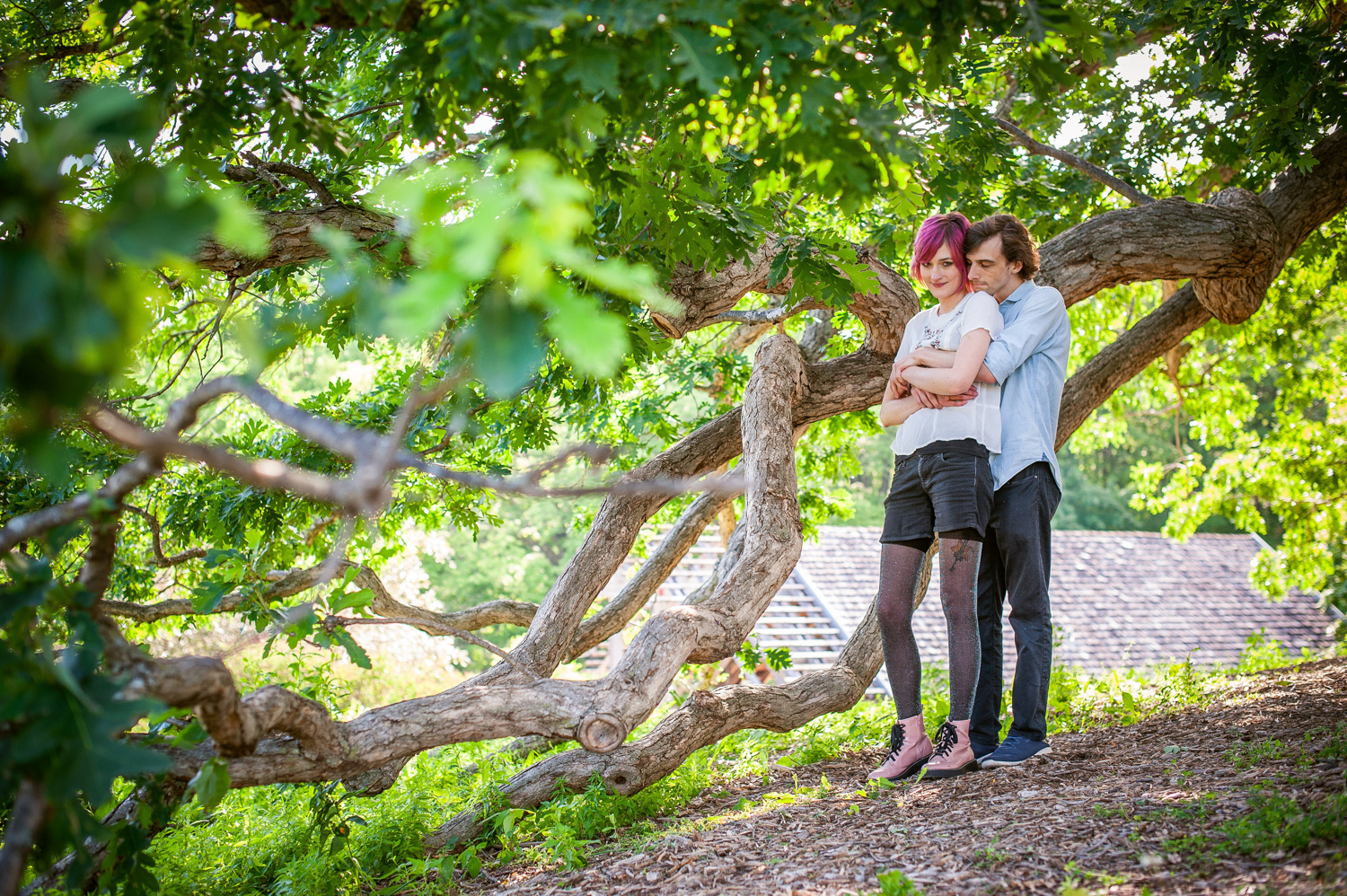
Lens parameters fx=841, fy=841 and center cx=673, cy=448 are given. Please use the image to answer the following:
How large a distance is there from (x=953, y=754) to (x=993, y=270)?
1.87m

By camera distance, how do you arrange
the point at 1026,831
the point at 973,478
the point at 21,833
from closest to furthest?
the point at 21,833
the point at 1026,831
the point at 973,478

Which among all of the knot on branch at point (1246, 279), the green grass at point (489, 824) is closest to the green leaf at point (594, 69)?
the green grass at point (489, 824)

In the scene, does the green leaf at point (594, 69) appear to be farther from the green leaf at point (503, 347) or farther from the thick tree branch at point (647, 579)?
the thick tree branch at point (647, 579)

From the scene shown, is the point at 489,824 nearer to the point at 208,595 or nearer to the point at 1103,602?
the point at 208,595

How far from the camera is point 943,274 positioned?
3168mm

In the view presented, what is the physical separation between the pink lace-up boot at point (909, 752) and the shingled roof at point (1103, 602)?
7567 millimetres

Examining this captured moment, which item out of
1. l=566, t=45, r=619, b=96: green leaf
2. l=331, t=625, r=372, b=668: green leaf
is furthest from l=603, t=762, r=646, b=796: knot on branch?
l=566, t=45, r=619, b=96: green leaf

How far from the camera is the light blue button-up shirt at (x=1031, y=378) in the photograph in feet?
10.3

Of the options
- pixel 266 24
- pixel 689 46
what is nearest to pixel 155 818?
pixel 266 24

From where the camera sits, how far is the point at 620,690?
2.46m

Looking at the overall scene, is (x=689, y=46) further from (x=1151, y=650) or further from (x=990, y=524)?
(x=1151, y=650)

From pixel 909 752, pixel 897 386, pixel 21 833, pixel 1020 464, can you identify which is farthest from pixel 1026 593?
pixel 21 833

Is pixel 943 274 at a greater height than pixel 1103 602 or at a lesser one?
greater

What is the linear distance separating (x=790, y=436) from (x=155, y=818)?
2.54 m
